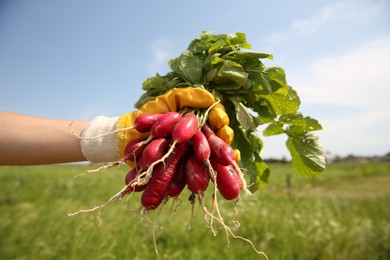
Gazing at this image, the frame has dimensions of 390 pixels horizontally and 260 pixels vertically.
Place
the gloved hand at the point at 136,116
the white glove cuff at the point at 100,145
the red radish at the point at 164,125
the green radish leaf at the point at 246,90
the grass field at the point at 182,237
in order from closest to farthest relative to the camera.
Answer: the red radish at the point at 164,125
the gloved hand at the point at 136,116
the green radish leaf at the point at 246,90
the white glove cuff at the point at 100,145
the grass field at the point at 182,237

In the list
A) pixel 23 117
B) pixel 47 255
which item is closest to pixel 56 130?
pixel 23 117

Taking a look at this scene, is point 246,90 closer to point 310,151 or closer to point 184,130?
point 184,130

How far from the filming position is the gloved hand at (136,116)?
2053 millimetres

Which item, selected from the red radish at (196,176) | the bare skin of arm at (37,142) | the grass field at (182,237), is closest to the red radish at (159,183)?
the red radish at (196,176)

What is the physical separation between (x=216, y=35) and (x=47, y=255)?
15.3ft

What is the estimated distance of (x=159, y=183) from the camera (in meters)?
1.84

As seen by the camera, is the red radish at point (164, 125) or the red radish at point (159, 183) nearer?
the red radish at point (159, 183)

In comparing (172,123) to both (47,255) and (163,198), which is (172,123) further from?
(47,255)

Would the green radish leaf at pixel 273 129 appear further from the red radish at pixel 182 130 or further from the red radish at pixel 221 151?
the red radish at pixel 182 130

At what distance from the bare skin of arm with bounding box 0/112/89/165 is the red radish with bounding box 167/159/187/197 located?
1.08m

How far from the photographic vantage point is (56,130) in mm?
2551

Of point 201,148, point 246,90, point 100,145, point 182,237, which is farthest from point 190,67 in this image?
point 182,237

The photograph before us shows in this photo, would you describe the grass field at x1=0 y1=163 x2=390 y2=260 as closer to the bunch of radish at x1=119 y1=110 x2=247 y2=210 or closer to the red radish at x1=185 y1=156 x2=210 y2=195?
the bunch of radish at x1=119 y1=110 x2=247 y2=210

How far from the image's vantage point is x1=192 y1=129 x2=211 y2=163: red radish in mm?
1817
